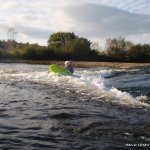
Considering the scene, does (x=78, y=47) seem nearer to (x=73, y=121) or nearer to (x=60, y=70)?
(x=60, y=70)

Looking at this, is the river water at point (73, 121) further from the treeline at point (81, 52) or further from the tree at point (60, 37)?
the tree at point (60, 37)

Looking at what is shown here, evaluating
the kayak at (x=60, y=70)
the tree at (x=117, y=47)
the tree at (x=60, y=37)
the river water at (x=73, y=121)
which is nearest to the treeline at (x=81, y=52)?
the tree at (x=117, y=47)

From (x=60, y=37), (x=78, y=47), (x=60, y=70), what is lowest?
(x=60, y=70)

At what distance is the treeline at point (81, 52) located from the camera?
7406 cm

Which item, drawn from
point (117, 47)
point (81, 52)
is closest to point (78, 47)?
point (81, 52)

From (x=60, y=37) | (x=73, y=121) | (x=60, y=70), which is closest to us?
(x=73, y=121)

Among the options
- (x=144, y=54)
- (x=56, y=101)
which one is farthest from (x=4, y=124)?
(x=144, y=54)

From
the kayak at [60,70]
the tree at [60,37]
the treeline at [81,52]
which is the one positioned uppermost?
the tree at [60,37]

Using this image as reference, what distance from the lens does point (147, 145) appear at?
7945mm

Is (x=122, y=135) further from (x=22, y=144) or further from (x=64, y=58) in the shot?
(x=64, y=58)

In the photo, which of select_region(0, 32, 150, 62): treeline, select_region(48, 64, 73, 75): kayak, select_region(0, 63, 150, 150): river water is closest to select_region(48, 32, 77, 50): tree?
select_region(0, 32, 150, 62): treeline

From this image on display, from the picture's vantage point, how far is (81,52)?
8012 centimetres

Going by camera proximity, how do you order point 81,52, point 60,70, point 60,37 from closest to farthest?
point 60,70, point 81,52, point 60,37

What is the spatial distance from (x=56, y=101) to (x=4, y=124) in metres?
4.66
